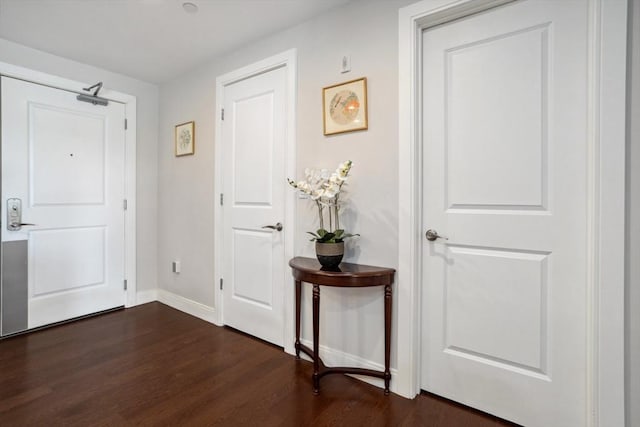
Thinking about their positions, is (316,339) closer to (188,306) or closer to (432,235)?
(432,235)

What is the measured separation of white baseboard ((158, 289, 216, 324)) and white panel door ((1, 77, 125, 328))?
40cm

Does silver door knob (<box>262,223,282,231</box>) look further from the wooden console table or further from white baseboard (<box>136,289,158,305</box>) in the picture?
white baseboard (<box>136,289,158,305</box>)

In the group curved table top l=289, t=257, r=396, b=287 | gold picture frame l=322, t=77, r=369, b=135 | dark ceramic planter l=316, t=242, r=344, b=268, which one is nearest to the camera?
curved table top l=289, t=257, r=396, b=287

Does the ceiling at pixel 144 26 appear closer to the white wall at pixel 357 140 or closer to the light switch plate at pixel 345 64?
the white wall at pixel 357 140

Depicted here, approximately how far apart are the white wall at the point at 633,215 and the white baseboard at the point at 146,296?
382 cm

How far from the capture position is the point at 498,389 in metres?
1.59

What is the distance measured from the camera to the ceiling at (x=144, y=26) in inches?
80.6

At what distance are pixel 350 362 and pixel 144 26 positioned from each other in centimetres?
278

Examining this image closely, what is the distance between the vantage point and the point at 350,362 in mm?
2018

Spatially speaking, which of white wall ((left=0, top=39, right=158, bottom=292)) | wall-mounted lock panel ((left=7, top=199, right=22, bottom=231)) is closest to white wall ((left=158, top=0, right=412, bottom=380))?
white wall ((left=0, top=39, right=158, bottom=292))

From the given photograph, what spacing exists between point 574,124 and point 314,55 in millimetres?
1570

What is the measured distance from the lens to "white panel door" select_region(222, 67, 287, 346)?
2391 mm

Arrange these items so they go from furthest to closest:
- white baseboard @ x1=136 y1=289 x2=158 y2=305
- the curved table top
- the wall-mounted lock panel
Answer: white baseboard @ x1=136 y1=289 x2=158 y2=305
the wall-mounted lock panel
the curved table top

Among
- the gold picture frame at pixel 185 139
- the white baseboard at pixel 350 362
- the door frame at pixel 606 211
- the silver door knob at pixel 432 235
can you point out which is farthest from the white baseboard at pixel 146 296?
the door frame at pixel 606 211
